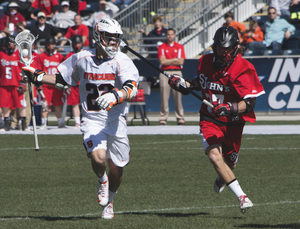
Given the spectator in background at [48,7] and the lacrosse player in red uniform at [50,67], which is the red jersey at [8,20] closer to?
the spectator in background at [48,7]

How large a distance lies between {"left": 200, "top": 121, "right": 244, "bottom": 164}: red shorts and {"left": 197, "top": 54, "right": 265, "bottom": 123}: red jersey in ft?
0.32

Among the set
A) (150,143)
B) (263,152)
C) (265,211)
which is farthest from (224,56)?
(150,143)

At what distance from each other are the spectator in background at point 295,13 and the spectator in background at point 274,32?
0.75 m

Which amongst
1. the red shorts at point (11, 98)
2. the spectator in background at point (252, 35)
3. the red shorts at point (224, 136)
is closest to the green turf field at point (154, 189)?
the red shorts at point (224, 136)

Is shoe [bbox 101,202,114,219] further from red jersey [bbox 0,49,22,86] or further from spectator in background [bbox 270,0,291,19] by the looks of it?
spectator in background [bbox 270,0,291,19]

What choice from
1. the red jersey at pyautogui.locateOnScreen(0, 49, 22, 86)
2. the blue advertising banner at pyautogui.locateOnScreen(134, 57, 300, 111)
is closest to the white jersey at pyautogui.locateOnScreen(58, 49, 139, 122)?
the red jersey at pyautogui.locateOnScreen(0, 49, 22, 86)

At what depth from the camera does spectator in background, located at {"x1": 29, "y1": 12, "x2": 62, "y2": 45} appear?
58.7ft

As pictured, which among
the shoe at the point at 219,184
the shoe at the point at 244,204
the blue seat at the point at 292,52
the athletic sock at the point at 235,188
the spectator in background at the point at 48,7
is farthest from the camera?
the spectator in background at the point at 48,7

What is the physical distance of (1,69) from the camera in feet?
42.8

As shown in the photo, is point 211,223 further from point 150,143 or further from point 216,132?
point 150,143

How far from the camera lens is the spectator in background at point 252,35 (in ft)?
56.3

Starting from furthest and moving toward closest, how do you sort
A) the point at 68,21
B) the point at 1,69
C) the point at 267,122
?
the point at 68,21
the point at 267,122
the point at 1,69

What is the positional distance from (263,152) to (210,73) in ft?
14.5

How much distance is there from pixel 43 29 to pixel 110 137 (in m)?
13.7
